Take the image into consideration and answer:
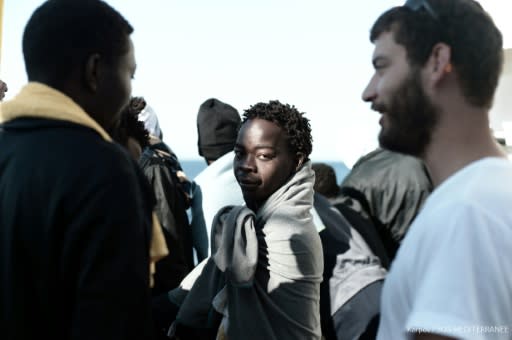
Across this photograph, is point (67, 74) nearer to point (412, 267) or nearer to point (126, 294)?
point (126, 294)

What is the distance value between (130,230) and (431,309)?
2.42 feet

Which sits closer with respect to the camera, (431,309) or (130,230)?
(431,309)

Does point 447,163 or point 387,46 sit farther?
point 387,46

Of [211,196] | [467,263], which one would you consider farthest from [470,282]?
[211,196]

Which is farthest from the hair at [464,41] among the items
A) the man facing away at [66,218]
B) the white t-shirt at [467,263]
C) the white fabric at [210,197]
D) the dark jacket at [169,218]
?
the white fabric at [210,197]

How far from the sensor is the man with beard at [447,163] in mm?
1305

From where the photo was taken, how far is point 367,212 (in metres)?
3.43

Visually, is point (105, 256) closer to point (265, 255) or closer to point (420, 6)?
point (420, 6)

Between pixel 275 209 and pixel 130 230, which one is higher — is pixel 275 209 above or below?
below

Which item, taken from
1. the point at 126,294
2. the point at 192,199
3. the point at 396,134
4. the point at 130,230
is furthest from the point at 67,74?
the point at 192,199

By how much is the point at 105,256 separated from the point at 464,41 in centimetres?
99

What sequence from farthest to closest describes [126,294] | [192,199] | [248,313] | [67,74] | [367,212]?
[192,199] → [367,212] → [248,313] → [67,74] → [126,294]

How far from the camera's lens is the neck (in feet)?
5.12

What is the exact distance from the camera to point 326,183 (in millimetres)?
3746
